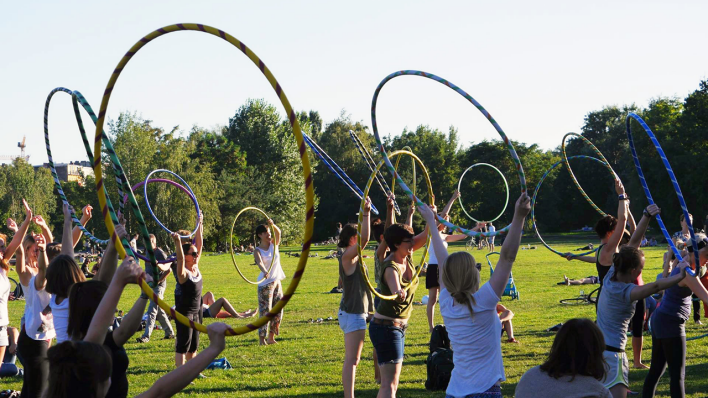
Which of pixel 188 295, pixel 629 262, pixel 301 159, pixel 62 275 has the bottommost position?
pixel 188 295

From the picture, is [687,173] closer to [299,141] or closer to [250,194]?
[250,194]

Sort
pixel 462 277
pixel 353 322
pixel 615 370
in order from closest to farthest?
pixel 462 277 < pixel 615 370 < pixel 353 322

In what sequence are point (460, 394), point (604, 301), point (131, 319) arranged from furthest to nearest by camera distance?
point (604, 301) → point (460, 394) → point (131, 319)

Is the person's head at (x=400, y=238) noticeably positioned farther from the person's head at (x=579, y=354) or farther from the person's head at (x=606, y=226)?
the person's head at (x=579, y=354)

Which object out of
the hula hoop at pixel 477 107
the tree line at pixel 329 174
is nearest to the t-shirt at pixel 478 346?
the hula hoop at pixel 477 107

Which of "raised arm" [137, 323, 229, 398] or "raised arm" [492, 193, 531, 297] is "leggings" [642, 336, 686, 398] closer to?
"raised arm" [492, 193, 531, 297]

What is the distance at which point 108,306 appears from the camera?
4086 mm

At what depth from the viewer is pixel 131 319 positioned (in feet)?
14.2

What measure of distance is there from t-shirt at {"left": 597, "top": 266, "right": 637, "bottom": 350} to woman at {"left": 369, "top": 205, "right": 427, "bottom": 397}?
2.03 meters

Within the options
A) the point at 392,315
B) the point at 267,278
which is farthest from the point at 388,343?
the point at 267,278

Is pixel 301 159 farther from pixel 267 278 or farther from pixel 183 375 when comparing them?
pixel 267 278

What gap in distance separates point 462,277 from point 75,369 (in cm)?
274

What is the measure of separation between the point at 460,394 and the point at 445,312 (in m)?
0.63

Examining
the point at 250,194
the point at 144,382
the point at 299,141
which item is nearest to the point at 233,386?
the point at 144,382
